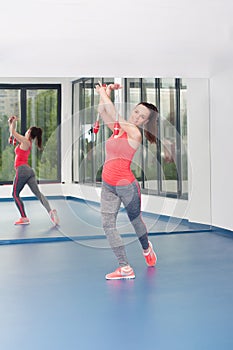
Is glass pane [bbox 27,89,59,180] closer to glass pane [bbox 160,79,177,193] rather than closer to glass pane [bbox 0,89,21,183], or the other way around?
glass pane [bbox 0,89,21,183]

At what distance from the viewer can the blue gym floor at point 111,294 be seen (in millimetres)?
2326

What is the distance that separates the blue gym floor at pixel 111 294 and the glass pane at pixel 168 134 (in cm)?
135

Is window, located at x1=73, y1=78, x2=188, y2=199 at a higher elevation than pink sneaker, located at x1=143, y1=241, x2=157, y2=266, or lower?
higher

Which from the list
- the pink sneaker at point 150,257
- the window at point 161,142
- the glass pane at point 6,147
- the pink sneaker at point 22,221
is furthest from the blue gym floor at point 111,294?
the glass pane at point 6,147

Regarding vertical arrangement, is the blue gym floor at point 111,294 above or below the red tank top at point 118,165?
below

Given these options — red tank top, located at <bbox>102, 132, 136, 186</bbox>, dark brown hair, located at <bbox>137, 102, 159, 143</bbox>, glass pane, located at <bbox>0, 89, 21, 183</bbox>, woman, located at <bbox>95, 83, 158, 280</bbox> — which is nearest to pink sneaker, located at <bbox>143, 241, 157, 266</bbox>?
woman, located at <bbox>95, 83, 158, 280</bbox>

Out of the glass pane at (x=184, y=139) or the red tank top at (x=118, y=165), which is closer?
the red tank top at (x=118, y=165)

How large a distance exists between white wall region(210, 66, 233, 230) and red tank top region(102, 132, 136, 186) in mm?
2002

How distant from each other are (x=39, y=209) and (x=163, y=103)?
2.32m
